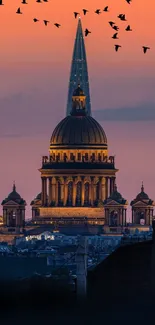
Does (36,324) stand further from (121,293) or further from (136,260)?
(136,260)

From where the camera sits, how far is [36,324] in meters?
33.8

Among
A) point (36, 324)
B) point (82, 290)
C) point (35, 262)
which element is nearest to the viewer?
point (36, 324)

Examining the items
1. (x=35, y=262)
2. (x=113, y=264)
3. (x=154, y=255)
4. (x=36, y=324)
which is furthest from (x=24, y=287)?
(x=35, y=262)

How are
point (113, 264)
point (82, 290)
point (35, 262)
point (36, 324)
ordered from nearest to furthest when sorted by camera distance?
1. point (36, 324)
2. point (82, 290)
3. point (113, 264)
4. point (35, 262)

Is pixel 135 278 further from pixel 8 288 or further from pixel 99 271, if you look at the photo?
pixel 99 271

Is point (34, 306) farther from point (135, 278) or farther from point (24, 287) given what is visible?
point (24, 287)

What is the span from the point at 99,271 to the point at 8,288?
240 inches

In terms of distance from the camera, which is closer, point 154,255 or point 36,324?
point 36,324

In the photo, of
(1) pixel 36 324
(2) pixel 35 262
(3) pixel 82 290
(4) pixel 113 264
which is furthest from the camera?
(2) pixel 35 262

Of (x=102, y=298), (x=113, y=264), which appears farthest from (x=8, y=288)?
(x=113, y=264)

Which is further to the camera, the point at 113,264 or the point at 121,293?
the point at 113,264

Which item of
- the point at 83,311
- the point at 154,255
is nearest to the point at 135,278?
the point at 154,255

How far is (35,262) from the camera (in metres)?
151

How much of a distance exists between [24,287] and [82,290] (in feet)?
6.40
